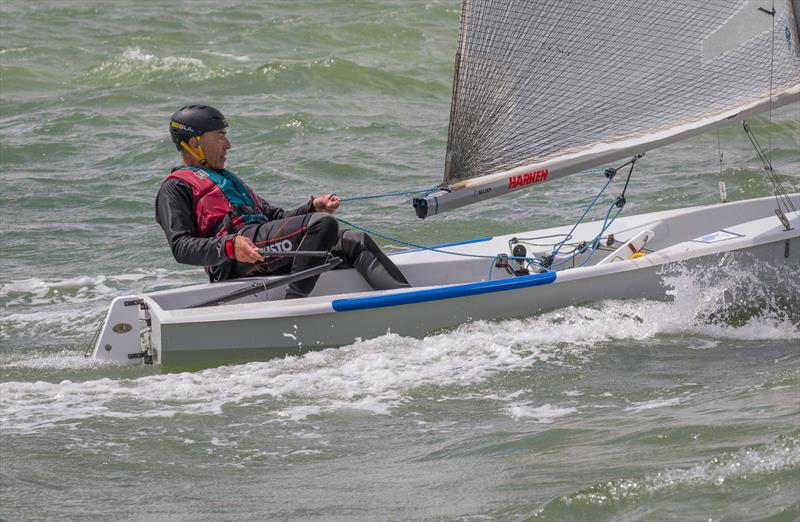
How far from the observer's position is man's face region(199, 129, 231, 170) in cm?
615

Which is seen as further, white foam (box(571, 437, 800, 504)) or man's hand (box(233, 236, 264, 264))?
man's hand (box(233, 236, 264, 264))

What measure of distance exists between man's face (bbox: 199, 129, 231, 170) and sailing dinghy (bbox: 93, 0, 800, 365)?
61 cm

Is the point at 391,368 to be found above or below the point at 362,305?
below

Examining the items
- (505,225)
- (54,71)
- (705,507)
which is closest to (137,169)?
(505,225)

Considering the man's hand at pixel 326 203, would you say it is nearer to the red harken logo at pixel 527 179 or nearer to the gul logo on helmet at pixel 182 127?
the gul logo on helmet at pixel 182 127

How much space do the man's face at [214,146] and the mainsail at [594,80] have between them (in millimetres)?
1017

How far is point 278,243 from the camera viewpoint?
239 inches

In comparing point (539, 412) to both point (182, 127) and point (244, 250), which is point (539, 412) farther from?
point (182, 127)

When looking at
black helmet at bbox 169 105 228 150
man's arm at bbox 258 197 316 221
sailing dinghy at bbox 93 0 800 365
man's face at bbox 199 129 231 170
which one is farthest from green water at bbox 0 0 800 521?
black helmet at bbox 169 105 228 150

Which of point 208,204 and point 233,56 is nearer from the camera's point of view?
point 208,204

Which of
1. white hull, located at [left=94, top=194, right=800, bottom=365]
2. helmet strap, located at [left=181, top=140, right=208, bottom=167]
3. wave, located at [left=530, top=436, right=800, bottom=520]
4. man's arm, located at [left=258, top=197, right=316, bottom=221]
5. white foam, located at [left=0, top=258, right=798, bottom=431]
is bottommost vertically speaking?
wave, located at [left=530, top=436, right=800, bottom=520]

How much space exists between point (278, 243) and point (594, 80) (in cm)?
173

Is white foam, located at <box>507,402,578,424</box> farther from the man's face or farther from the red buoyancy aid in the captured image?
the man's face

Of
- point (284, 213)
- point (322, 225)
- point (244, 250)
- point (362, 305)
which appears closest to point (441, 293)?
point (362, 305)
